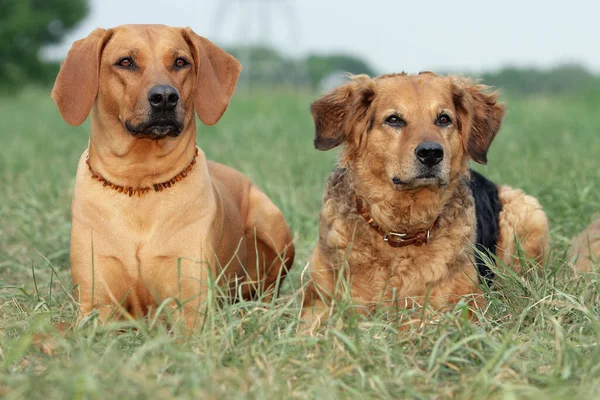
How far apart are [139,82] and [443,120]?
165cm

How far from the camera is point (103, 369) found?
2713 mm

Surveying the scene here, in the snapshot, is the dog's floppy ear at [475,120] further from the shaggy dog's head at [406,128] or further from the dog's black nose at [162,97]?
the dog's black nose at [162,97]

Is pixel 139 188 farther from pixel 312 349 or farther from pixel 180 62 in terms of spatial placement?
pixel 312 349

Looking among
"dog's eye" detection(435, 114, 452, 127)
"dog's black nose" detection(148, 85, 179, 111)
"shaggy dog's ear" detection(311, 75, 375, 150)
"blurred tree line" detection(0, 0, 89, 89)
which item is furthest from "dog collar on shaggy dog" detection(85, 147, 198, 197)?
"blurred tree line" detection(0, 0, 89, 89)

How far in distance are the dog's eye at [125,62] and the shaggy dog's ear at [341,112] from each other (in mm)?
1102

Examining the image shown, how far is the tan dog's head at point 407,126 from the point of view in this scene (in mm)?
3973

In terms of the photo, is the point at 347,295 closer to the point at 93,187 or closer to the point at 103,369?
the point at 103,369

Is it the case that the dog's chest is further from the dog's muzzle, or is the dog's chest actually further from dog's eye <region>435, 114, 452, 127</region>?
dog's eye <region>435, 114, 452, 127</region>

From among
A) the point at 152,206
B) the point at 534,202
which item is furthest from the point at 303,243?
the point at 152,206

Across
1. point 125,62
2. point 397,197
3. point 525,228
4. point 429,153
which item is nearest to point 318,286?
point 397,197

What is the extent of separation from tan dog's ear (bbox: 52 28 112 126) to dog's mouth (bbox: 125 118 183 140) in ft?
0.94

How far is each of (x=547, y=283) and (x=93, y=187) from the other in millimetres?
2382

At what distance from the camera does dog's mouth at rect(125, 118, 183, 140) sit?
12.7ft

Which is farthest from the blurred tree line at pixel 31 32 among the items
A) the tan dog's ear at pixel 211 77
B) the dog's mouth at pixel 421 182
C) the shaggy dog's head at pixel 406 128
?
the dog's mouth at pixel 421 182
